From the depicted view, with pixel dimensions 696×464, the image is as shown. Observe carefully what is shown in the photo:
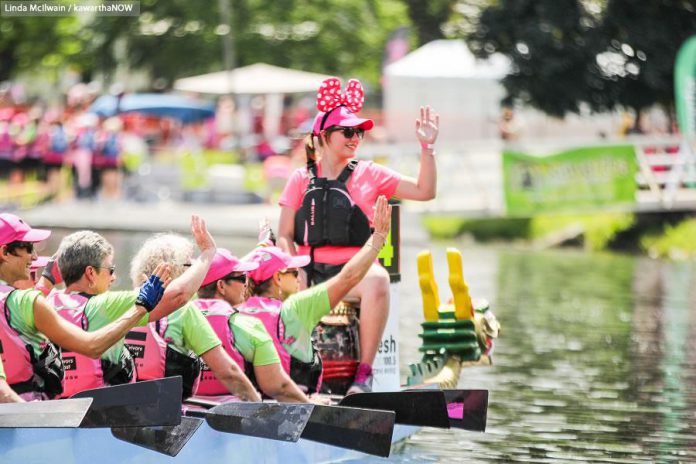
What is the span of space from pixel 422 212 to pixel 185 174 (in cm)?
599

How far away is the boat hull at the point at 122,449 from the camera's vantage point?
729 cm

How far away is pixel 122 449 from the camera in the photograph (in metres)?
7.60

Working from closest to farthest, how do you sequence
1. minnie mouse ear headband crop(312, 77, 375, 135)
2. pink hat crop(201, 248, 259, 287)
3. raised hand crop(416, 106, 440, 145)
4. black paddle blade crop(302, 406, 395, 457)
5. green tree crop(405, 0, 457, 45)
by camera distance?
black paddle blade crop(302, 406, 395, 457), pink hat crop(201, 248, 259, 287), raised hand crop(416, 106, 440, 145), minnie mouse ear headband crop(312, 77, 375, 135), green tree crop(405, 0, 457, 45)

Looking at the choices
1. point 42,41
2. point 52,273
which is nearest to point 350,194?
point 52,273

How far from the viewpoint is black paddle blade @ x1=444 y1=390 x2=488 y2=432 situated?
9.37 meters

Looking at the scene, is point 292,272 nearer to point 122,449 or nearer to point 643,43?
point 122,449

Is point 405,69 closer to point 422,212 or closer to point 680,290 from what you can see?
point 422,212

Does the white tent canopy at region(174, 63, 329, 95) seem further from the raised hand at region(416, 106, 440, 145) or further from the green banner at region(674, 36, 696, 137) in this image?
the raised hand at region(416, 106, 440, 145)

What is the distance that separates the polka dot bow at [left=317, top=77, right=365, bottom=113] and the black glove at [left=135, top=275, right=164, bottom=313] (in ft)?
8.92

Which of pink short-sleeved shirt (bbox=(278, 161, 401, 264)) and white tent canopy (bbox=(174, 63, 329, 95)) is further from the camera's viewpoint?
white tent canopy (bbox=(174, 63, 329, 95))

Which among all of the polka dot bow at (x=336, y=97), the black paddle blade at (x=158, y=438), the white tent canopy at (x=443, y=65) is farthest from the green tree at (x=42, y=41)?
the black paddle blade at (x=158, y=438)

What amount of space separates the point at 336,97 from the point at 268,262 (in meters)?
1.48

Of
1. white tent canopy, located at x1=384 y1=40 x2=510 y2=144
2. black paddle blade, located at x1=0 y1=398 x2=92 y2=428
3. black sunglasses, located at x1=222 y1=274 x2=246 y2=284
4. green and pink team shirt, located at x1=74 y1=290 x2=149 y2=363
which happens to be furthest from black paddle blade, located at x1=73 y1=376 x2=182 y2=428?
white tent canopy, located at x1=384 y1=40 x2=510 y2=144

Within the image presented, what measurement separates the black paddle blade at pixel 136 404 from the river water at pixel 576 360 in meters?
2.60
